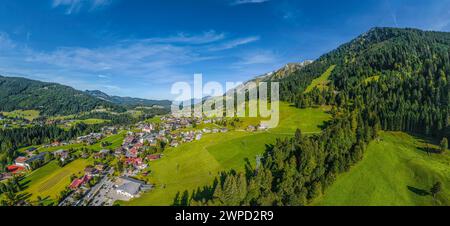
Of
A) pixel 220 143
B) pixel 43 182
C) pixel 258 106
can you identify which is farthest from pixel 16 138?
pixel 258 106

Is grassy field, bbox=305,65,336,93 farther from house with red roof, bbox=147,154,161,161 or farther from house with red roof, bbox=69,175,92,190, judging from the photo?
house with red roof, bbox=69,175,92,190

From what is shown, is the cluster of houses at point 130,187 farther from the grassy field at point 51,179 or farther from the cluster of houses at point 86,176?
the grassy field at point 51,179

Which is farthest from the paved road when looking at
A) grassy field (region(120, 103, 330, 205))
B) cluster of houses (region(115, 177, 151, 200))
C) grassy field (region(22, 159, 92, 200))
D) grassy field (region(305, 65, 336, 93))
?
grassy field (region(305, 65, 336, 93))

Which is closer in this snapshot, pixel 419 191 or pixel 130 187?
pixel 419 191

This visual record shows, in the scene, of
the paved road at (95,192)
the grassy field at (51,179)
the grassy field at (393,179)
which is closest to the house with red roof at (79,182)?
the grassy field at (51,179)

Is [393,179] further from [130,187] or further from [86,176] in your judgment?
[86,176]

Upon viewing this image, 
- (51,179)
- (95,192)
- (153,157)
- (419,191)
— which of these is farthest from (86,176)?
(419,191)
